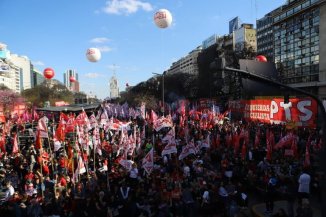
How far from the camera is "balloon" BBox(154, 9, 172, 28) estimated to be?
2181 centimetres

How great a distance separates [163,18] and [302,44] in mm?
50074

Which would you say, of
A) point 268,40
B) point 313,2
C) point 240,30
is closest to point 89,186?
point 313,2

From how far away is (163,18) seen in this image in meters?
21.8

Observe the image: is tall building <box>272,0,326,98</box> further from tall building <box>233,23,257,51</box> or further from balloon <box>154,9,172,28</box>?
tall building <box>233,23,257,51</box>

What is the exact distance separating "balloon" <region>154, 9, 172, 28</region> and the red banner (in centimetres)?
850

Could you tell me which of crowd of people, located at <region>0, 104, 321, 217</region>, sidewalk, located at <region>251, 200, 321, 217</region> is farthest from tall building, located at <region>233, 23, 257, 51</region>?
sidewalk, located at <region>251, 200, 321, 217</region>

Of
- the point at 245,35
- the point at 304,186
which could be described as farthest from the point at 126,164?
the point at 245,35

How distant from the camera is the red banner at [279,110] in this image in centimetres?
2045

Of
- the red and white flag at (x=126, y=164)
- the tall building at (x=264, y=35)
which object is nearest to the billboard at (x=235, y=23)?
the tall building at (x=264, y=35)

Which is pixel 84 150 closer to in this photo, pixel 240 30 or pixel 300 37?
pixel 300 37

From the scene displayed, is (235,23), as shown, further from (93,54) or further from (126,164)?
(126,164)

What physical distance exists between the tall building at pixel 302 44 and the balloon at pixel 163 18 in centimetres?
3727

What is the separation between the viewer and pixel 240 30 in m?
126

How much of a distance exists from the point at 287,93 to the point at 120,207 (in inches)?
273
